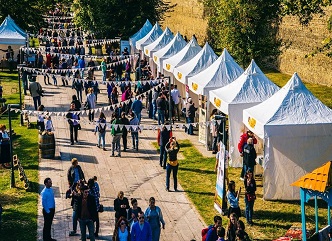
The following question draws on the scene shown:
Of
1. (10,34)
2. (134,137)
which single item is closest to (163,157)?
(134,137)

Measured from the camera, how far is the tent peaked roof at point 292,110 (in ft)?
59.4

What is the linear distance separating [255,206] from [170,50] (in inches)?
593

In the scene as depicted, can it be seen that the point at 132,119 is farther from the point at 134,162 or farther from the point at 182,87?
the point at 182,87

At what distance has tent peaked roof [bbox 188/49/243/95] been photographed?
23.8 meters

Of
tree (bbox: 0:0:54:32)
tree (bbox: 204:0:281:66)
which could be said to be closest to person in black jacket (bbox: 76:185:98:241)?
tree (bbox: 204:0:281:66)

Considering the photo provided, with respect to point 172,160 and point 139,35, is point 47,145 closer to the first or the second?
point 172,160

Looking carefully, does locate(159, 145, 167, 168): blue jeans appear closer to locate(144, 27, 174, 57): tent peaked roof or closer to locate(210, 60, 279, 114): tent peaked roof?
locate(210, 60, 279, 114): tent peaked roof

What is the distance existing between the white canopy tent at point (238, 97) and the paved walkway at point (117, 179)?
2.04 m

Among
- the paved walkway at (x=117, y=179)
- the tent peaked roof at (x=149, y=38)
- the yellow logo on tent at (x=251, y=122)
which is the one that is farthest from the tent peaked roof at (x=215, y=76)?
the tent peaked roof at (x=149, y=38)

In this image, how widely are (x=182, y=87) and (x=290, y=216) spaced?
13.2 meters

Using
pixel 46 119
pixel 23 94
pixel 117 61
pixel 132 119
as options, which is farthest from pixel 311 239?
pixel 117 61

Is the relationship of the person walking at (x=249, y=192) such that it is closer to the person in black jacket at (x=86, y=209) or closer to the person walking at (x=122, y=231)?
the person in black jacket at (x=86, y=209)

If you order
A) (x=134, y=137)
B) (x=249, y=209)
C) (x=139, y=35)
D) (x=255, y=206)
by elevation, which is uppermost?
(x=139, y=35)

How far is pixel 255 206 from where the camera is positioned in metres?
18.0
